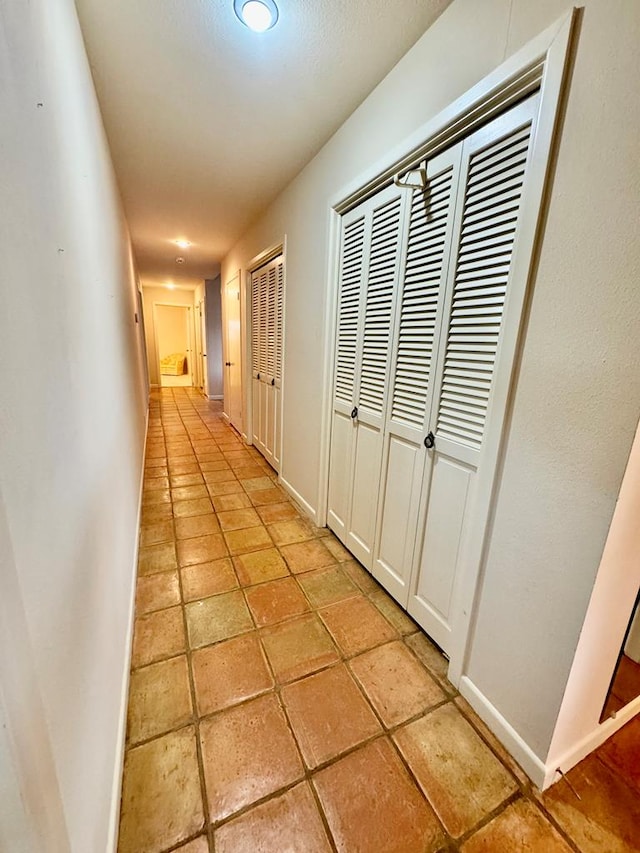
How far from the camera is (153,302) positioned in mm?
8469

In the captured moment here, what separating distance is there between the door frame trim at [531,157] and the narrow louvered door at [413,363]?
10 cm

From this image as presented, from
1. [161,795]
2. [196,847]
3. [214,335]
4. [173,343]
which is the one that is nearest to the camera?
[196,847]

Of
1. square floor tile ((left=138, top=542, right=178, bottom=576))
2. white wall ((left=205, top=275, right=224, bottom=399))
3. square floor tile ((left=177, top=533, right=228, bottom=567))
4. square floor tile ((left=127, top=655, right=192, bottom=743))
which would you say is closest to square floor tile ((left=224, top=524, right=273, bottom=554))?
Answer: square floor tile ((left=177, top=533, right=228, bottom=567))

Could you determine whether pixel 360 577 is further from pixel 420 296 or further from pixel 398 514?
pixel 420 296

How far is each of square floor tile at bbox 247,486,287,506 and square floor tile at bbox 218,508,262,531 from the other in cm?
16

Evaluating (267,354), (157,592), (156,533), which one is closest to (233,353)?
(267,354)

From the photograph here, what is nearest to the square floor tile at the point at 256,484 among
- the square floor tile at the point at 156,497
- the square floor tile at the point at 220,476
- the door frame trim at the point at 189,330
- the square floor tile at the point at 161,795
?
the square floor tile at the point at 220,476

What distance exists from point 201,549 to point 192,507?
0.58 m

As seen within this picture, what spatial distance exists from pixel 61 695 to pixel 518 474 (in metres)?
1.20

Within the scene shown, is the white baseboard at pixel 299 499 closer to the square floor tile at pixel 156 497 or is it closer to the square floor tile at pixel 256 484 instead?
the square floor tile at pixel 256 484

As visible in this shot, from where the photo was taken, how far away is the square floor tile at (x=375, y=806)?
911mm

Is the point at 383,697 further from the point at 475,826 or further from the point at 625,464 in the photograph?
the point at 625,464

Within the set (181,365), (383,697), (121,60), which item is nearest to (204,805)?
(383,697)

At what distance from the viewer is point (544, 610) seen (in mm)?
995
